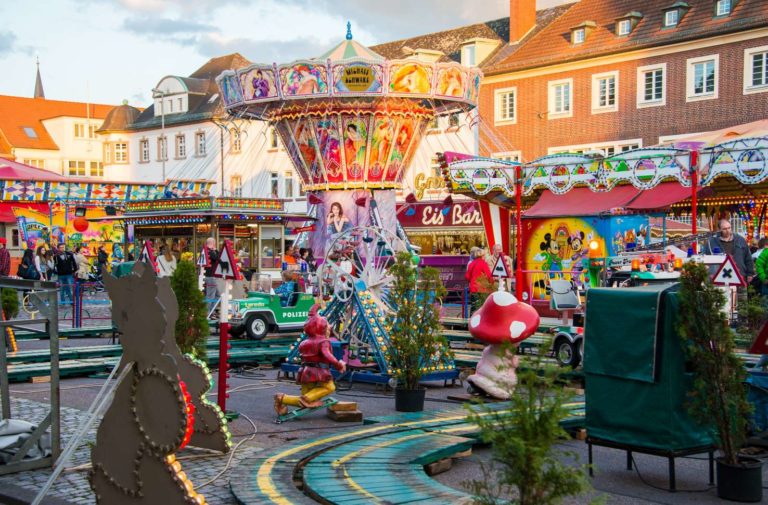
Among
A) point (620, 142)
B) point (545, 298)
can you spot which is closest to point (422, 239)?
point (620, 142)

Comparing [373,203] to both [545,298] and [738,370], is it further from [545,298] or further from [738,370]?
[738,370]

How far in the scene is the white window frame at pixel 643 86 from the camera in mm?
40903

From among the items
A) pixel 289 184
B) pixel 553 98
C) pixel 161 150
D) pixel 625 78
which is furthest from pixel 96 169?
pixel 625 78

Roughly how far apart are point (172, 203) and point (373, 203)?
24.1 ft

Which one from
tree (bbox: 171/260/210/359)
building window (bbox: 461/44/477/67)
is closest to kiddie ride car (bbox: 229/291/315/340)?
tree (bbox: 171/260/210/359)

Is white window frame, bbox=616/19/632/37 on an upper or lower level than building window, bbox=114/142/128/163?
upper

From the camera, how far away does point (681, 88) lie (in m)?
40.2

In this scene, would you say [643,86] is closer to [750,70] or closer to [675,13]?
[675,13]

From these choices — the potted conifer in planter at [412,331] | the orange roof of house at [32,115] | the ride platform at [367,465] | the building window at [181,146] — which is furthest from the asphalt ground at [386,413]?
the orange roof of house at [32,115]

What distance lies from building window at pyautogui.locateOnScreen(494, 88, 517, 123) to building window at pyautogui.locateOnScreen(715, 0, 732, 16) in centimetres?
1042

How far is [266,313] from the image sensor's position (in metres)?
20.4

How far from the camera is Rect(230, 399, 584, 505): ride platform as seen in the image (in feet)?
24.2

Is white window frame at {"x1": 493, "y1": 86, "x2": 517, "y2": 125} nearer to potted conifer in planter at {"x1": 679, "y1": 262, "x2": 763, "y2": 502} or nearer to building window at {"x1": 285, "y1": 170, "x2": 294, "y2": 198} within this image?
building window at {"x1": 285, "y1": 170, "x2": 294, "y2": 198}

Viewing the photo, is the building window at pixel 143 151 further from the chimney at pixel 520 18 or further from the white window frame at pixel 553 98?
the white window frame at pixel 553 98
